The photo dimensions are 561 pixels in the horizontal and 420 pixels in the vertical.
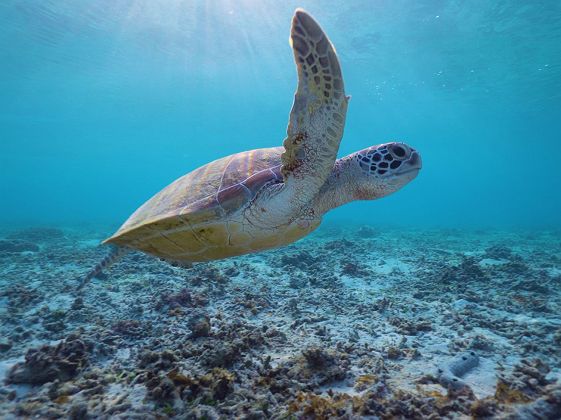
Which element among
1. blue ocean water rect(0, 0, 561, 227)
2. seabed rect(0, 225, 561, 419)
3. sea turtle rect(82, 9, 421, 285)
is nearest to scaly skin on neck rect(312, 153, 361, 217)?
sea turtle rect(82, 9, 421, 285)

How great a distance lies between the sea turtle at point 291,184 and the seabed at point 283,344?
109cm

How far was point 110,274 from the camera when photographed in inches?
264

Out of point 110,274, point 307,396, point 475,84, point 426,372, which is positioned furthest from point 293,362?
point 475,84

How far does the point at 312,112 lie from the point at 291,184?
28.8 inches

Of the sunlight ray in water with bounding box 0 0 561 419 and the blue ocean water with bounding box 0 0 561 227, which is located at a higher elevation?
the blue ocean water with bounding box 0 0 561 227

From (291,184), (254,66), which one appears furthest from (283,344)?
(254,66)

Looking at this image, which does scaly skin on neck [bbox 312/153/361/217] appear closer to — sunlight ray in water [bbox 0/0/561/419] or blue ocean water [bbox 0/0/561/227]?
sunlight ray in water [bbox 0/0/561/419]

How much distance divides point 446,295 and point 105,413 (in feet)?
16.8

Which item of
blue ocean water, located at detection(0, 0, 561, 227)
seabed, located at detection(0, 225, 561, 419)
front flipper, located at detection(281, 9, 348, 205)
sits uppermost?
blue ocean water, located at detection(0, 0, 561, 227)

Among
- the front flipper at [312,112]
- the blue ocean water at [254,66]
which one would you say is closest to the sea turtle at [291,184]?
the front flipper at [312,112]

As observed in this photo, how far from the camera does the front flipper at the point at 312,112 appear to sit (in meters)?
2.44

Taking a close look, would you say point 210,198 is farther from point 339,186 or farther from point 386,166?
point 386,166

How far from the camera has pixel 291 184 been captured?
10.1ft

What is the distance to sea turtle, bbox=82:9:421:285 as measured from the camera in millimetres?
2588
